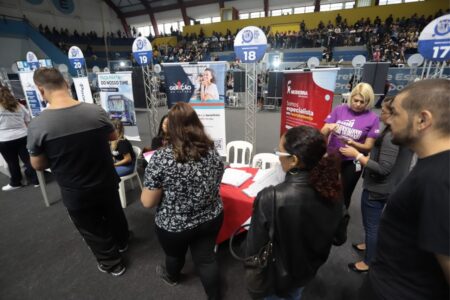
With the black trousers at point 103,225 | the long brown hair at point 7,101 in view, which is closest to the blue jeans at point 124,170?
the black trousers at point 103,225

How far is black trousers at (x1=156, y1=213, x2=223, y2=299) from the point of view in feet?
5.01

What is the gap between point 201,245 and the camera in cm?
160

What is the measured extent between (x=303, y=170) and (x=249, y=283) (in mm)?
665

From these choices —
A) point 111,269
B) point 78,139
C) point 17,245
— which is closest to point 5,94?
point 17,245

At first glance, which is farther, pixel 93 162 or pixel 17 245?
pixel 17 245

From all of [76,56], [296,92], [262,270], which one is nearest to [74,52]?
[76,56]

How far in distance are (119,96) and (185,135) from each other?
137 inches

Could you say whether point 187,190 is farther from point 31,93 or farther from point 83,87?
point 31,93

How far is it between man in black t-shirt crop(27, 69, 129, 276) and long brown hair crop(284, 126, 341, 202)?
1463 mm

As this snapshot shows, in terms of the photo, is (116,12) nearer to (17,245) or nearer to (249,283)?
(17,245)

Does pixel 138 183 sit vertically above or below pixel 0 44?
below

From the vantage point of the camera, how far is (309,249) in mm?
1170

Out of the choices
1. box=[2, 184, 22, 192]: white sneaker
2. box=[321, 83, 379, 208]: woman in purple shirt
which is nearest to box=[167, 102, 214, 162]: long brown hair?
box=[321, 83, 379, 208]: woman in purple shirt

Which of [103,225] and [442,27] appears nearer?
[103,225]
